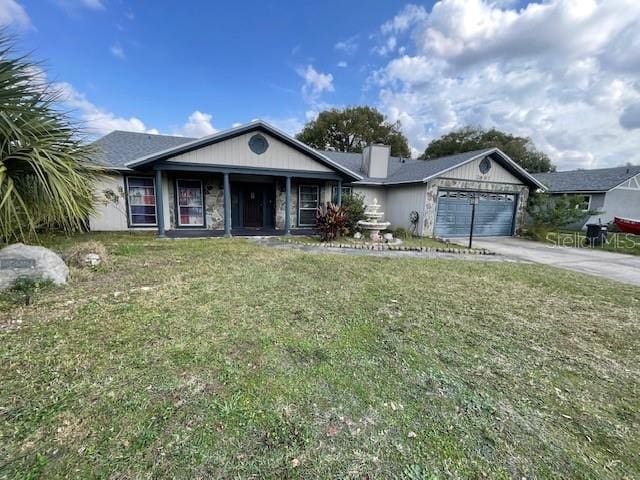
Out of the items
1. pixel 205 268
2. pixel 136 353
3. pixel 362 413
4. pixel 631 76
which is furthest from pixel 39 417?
pixel 631 76

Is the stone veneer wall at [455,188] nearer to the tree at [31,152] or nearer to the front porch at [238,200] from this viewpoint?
the front porch at [238,200]

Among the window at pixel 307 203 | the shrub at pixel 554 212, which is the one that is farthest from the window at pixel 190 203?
the shrub at pixel 554 212

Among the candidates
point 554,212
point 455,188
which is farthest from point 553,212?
point 455,188

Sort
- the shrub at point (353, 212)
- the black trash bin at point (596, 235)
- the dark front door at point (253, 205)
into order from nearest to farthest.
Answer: the shrub at point (353, 212)
the black trash bin at point (596, 235)
the dark front door at point (253, 205)

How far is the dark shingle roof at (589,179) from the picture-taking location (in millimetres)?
17219

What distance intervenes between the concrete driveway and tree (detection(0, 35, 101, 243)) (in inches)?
431

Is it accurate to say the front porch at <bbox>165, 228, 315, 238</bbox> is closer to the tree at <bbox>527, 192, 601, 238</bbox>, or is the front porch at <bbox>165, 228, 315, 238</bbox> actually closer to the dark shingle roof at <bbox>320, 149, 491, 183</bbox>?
the dark shingle roof at <bbox>320, 149, 491, 183</bbox>

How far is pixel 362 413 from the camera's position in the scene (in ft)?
7.02

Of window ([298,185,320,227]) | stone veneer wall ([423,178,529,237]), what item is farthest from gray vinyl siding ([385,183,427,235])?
window ([298,185,320,227])

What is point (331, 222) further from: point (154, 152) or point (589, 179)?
point (589, 179)

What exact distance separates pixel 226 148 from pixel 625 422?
10834 mm

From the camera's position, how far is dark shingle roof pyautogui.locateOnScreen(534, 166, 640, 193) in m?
17.2

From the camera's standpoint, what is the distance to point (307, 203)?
1359 cm

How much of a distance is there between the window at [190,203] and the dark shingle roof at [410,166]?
7155 mm
